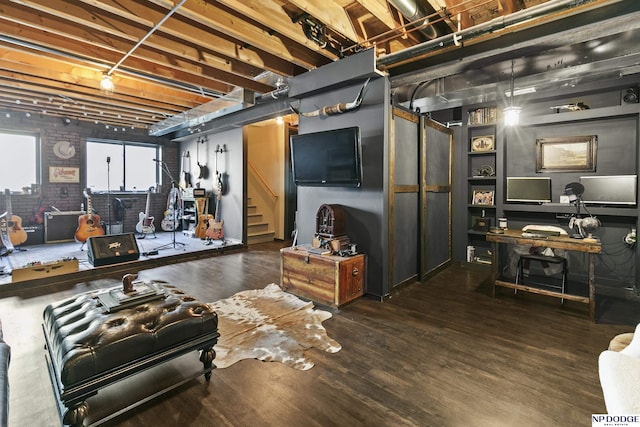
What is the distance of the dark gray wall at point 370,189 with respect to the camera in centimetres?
361

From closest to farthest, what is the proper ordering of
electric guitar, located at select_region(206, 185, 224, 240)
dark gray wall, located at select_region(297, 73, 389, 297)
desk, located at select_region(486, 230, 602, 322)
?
1. desk, located at select_region(486, 230, 602, 322)
2. dark gray wall, located at select_region(297, 73, 389, 297)
3. electric guitar, located at select_region(206, 185, 224, 240)

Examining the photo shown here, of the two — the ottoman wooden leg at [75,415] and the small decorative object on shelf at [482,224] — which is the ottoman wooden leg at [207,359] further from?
the small decorative object on shelf at [482,224]

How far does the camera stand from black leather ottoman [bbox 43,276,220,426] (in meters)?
1.58

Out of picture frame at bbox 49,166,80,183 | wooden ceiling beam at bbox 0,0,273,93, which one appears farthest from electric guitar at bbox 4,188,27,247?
wooden ceiling beam at bbox 0,0,273,93

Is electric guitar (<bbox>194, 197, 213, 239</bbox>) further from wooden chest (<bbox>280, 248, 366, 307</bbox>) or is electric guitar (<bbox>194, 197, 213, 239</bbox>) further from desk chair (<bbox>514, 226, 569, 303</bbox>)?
desk chair (<bbox>514, 226, 569, 303</bbox>)

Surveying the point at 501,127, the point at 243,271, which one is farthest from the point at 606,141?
the point at 243,271

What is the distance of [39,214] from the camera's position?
6785 millimetres

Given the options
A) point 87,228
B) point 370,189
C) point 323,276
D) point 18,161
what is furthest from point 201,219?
point 370,189

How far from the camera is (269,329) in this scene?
9.41 feet

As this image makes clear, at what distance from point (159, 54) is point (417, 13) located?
10.3 feet

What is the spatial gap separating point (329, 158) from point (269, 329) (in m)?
2.01

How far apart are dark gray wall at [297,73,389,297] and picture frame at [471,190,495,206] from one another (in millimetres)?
2314

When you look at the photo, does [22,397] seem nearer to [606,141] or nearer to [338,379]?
[338,379]

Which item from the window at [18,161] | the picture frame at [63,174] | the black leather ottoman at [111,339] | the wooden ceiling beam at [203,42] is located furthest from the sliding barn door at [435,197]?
the window at [18,161]
